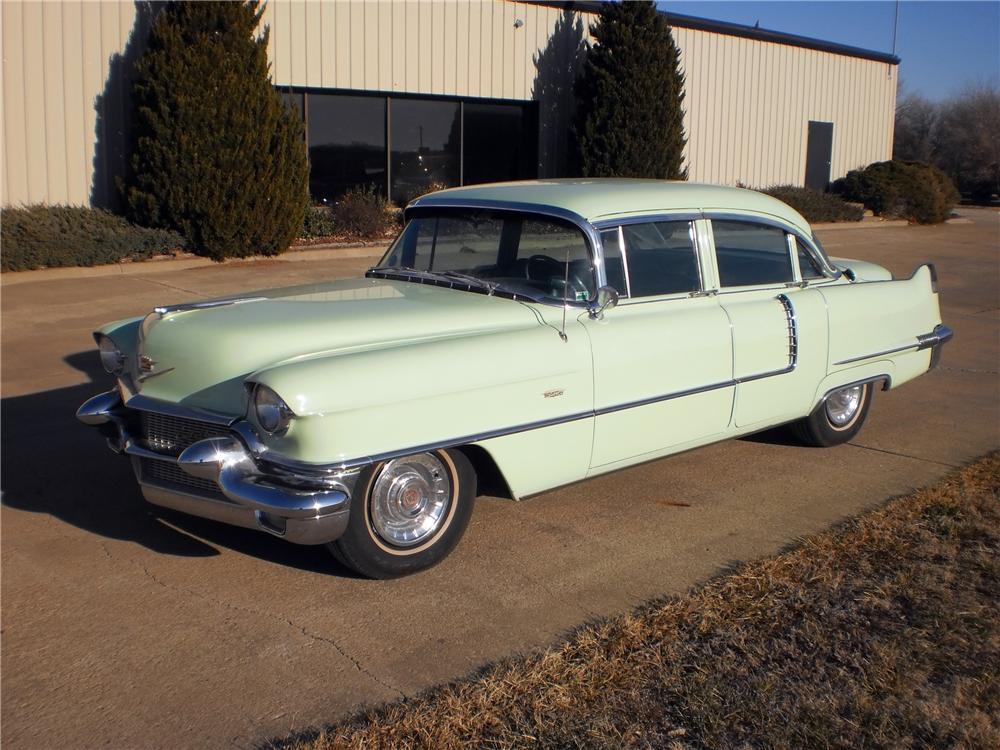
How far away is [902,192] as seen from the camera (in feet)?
81.8

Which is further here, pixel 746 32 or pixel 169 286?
pixel 746 32

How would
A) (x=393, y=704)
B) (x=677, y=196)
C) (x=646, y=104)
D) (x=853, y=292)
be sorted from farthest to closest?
(x=646, y=104), (x=853, y=292), (x=677, y=196), (x=393, y=704)

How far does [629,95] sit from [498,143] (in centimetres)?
262

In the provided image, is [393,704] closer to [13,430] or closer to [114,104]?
[13,430]

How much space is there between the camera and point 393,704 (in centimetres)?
346

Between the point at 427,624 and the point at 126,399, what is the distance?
183 centimetres

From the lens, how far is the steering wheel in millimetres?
5012

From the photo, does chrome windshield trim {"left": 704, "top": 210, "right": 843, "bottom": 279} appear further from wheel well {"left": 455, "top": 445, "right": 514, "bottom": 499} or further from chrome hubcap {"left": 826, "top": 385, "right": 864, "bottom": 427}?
wheel well {"left": 455, "top": 445, "right": 514, "bottom": 499}

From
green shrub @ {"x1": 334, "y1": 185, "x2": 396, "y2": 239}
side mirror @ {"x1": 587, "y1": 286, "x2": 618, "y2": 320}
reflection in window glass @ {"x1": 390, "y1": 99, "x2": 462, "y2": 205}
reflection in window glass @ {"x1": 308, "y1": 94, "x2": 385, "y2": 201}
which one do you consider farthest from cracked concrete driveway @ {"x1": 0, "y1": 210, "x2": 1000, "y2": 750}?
reflection in window glass @ {"x1": 390, "y1": 99, "x2": 462, "y2": 205}

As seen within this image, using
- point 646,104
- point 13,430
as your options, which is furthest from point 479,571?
point 646,104

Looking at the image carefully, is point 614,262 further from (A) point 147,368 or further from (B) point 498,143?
(B) point 498,143

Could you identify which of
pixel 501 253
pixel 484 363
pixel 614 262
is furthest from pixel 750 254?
pixel 484 363

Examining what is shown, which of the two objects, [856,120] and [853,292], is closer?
[853,292]

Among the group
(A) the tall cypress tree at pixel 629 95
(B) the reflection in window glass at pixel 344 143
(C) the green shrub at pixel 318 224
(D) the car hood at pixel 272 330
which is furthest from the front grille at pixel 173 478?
(A) the tall cypress tree at pixel 629 95
